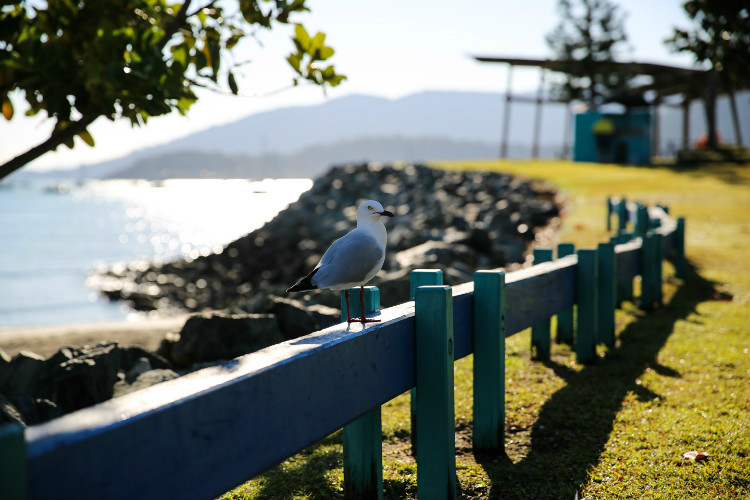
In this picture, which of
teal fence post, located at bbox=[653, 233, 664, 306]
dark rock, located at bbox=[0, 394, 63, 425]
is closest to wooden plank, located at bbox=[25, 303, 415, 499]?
dark rock, located at bbox=[0, 394, 63, 425]

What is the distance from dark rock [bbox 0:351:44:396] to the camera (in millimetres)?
5086

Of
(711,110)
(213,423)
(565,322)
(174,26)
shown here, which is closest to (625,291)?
(565,322)

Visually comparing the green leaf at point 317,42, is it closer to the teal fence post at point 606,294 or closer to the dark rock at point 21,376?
the dark rock at point 21,376

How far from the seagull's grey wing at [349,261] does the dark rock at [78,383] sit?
2423mm

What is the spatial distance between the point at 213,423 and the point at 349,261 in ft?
5.29

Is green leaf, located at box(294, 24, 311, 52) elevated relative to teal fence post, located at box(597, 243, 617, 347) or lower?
elevated

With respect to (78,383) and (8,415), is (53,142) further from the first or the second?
(8,415)

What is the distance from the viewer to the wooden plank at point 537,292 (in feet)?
14.9

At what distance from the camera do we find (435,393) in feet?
10.9

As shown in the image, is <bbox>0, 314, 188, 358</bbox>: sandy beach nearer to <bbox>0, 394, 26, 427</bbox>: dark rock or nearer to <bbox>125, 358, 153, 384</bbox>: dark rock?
<bbox>125, 358, 153, 384</bbox>: dark rock

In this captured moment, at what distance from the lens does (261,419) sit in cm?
229

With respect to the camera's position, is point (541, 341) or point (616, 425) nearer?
point (616, 425)

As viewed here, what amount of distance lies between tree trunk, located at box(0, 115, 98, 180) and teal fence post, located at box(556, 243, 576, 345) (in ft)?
15.0

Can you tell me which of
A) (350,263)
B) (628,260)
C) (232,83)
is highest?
(232,83)
